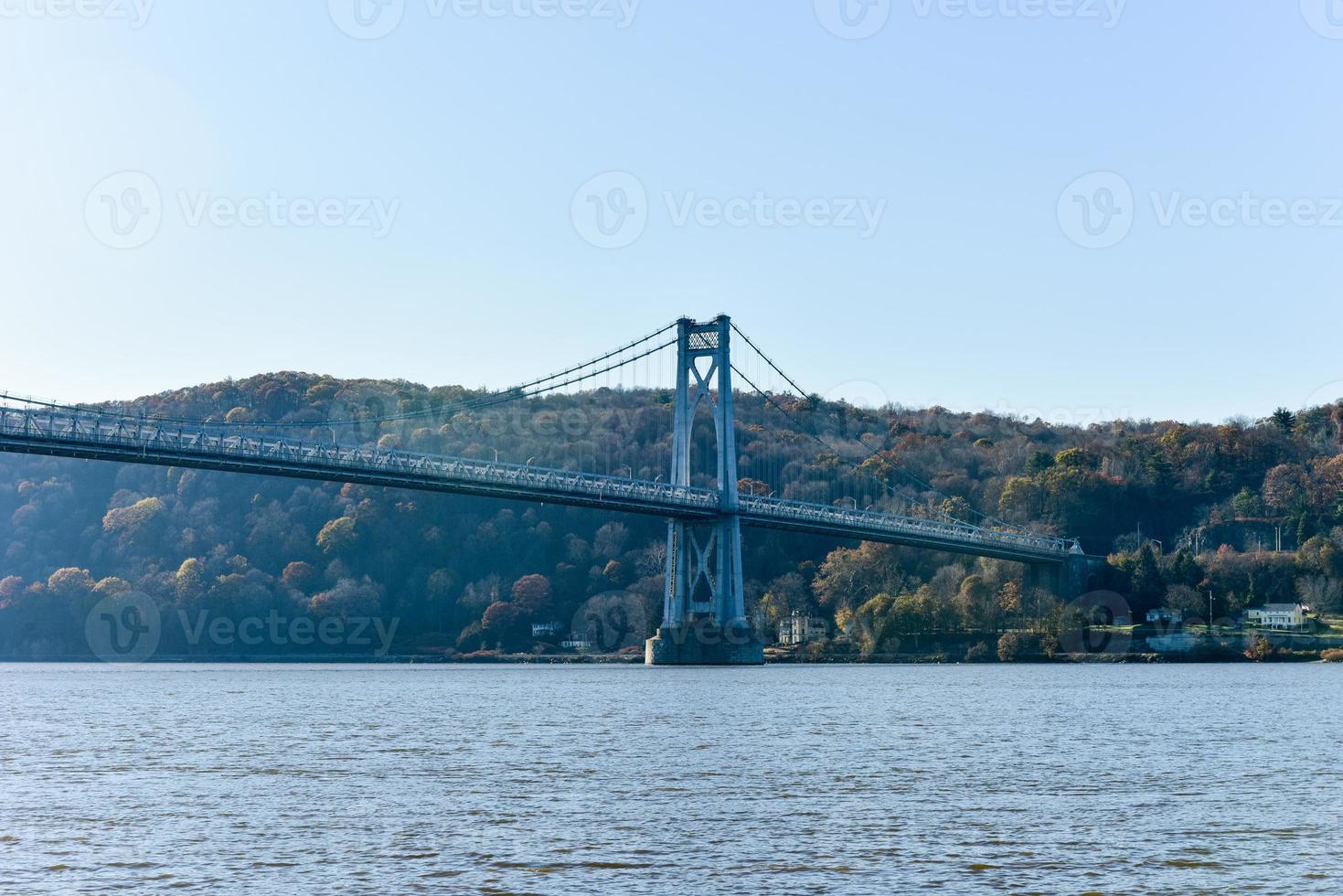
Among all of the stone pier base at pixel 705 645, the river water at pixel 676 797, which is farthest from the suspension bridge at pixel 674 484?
the river water at pixel 676 797

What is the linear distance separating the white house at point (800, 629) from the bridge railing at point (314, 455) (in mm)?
24576

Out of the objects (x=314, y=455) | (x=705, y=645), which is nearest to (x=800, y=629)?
(x=705, y=645)

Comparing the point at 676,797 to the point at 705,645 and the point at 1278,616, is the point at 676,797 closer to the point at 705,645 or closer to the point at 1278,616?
the point at 705,645

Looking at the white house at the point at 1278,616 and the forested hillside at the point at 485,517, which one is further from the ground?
the forested hillside at the point at 485,517

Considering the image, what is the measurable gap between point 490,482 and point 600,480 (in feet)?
28.0

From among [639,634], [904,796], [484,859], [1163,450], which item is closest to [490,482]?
[639,634]

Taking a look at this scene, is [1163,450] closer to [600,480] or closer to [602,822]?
[600,480]

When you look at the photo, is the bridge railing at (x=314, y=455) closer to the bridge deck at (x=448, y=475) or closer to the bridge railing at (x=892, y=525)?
the bridge deck at (x=448, y=475)

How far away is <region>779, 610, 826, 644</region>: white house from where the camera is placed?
105 m

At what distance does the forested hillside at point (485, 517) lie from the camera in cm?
11769

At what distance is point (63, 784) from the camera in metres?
27.5

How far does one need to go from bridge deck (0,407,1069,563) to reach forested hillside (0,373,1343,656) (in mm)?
16153

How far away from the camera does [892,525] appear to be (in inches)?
3664

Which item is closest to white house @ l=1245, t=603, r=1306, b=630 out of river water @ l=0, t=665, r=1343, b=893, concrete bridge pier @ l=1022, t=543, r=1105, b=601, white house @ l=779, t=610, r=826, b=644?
concrete bridge pier @ l=1022, t=543, r=1105, b=601
